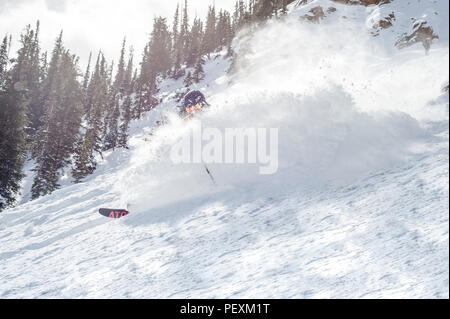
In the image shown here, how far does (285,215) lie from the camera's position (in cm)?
648

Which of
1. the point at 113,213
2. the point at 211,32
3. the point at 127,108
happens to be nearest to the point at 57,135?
the point at 127,108

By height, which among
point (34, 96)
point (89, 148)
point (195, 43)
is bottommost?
point (89, 148)

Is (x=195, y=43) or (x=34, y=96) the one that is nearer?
(x=34, y=96)

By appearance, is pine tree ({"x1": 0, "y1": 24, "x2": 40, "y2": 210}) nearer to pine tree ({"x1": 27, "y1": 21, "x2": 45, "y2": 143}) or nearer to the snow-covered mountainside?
the snow-covered mountainside

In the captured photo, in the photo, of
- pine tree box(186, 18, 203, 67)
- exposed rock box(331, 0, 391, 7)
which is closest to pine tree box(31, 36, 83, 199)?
pine tree box(186, 18, 203, 67)

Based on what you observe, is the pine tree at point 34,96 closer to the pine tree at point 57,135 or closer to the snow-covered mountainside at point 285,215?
the pine tree at point 57,135

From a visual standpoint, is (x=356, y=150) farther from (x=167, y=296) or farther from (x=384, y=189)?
(x=167, y=296)

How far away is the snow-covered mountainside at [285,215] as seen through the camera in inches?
174

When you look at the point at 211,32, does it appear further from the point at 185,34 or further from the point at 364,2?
the point at 364,2

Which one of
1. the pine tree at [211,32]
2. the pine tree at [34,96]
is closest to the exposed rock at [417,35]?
the pine tree at [34,96]

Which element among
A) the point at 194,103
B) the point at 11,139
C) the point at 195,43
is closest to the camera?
the point at 194,103

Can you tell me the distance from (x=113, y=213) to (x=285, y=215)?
541 centimetres

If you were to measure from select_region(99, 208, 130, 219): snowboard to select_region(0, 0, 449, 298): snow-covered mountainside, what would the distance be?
0.79ft
